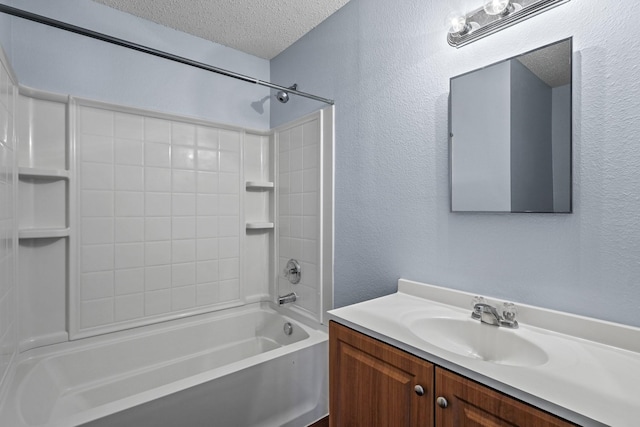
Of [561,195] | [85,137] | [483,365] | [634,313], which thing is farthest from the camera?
[85,137]

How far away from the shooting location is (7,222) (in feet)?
4.42

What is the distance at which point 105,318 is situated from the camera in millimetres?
1863

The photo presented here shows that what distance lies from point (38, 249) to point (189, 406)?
1191 mm

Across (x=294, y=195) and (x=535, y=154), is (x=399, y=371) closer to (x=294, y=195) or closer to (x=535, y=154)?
(x=535, y=154)

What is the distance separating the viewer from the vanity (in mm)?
688

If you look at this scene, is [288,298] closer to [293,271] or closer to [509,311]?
[293,271]

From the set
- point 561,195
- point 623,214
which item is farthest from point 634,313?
point 561,195

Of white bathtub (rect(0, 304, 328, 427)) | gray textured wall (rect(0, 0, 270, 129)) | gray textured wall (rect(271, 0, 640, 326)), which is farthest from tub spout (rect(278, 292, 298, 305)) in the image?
gray textured wall (rect(0, 0, 270, 129))

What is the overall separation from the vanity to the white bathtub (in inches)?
20.3

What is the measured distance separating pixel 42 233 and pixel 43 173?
31 centimetres

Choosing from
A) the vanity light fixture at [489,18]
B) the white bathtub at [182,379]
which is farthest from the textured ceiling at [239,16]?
the white bathtub at [182,379]

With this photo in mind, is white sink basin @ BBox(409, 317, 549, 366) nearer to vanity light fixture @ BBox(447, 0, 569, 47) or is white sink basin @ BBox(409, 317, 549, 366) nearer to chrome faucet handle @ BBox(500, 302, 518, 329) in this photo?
chrome faucet handle @ BBox(500, 302, 518, 329)

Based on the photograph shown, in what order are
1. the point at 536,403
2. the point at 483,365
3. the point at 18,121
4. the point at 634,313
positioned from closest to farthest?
1. the point at 536,403
2. the point at 483,365
3. the point at 634,313
4. the point at 18,121

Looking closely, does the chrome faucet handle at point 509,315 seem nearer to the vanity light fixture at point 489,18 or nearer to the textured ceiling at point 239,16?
the vanity light fixture at point 489,18
